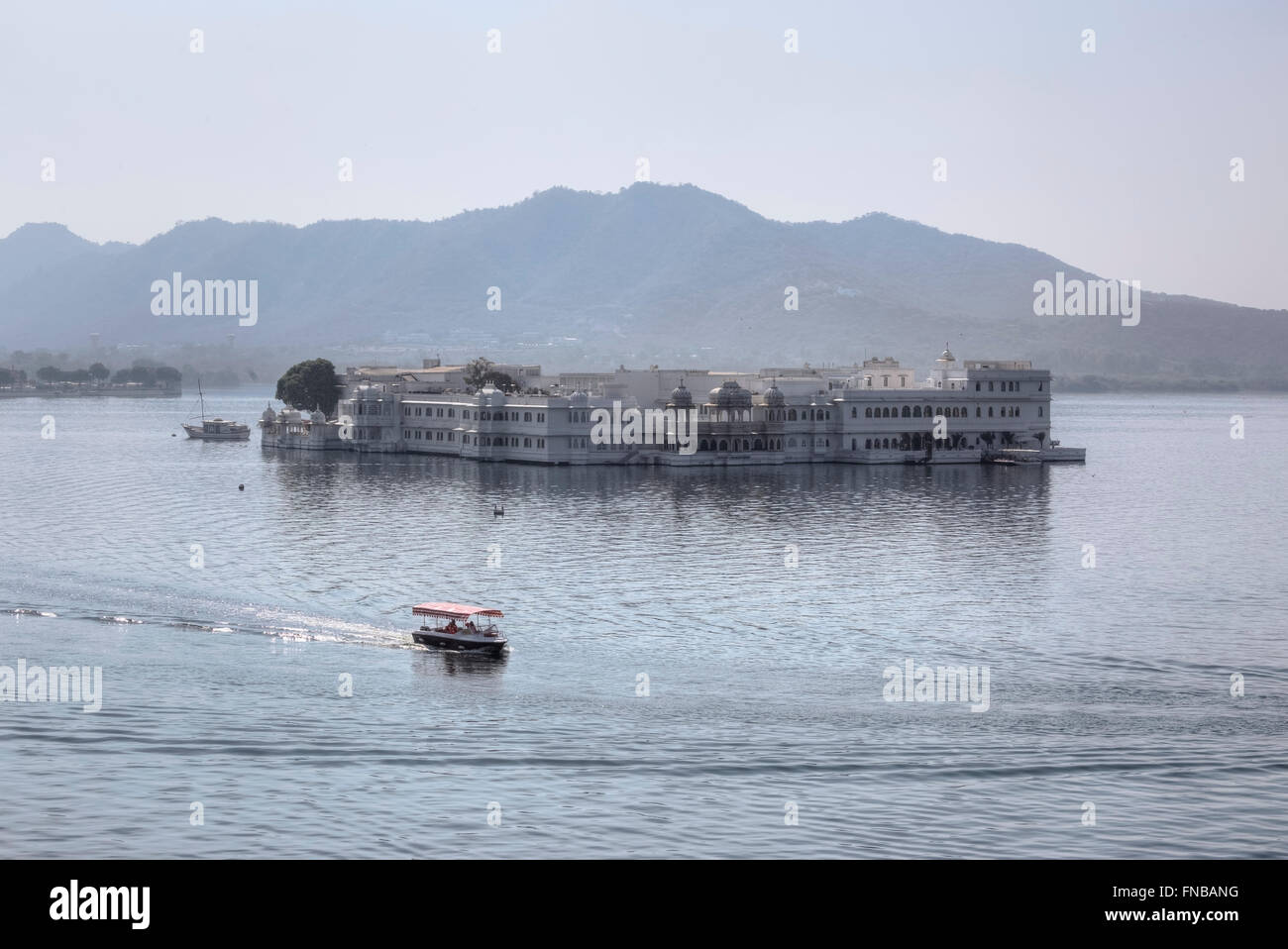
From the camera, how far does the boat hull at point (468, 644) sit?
4300cm

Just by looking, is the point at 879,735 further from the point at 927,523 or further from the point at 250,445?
the point at 250,445

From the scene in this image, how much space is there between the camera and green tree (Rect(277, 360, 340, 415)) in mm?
159625

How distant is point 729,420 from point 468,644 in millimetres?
81658

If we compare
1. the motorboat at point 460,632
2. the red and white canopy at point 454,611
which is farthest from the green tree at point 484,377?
the motorboat at point 460,632

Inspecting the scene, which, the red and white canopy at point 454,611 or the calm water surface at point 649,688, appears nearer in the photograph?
the calm water surface at point 649,688

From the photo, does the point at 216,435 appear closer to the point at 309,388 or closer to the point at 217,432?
the point at 217,432

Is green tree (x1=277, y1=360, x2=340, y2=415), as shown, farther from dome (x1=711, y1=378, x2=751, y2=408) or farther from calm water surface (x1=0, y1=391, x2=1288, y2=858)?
calm water surface (x1=0, y1=391, x2=1288, y2=858)

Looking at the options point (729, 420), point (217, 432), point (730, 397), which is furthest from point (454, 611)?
point (217, 432)

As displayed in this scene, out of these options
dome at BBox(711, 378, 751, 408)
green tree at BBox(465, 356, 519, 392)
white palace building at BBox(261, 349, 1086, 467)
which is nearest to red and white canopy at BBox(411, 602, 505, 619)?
white palace building at BBox(261, 349, 1086, 467)

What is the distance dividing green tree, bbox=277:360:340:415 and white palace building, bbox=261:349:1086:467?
39.2 feet

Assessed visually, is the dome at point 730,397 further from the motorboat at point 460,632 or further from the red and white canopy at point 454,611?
the motorboat at point 460,632

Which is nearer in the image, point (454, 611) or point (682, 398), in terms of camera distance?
point (454, 611)

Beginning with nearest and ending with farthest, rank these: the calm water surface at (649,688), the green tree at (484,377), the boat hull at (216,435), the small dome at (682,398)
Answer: the calm water surface at (649,688)
the small dome at (682,398)
the green tree at (484,377)
the boat hull at (216,435)

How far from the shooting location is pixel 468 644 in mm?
43031
